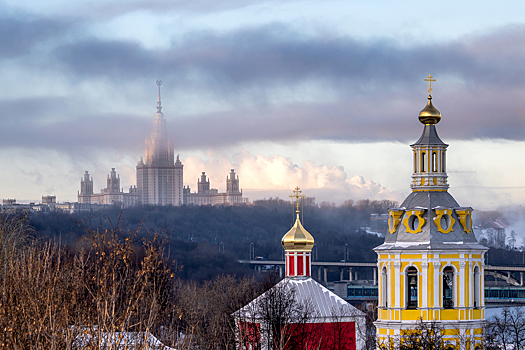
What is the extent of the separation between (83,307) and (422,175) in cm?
1638

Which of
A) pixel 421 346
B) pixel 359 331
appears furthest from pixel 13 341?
pixel 359 331

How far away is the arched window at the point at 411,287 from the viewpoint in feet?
99.5

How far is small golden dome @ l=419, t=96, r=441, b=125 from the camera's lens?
31.9m

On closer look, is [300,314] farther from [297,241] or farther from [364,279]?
[364,279]

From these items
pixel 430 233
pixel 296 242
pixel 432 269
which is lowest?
pixel 432 269

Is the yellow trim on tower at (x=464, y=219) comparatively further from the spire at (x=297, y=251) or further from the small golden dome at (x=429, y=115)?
the spire at (x=297, y=251)

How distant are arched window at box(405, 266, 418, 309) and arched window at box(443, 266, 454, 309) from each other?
0.91 metres

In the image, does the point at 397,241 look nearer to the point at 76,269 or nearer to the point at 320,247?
the point at 76,269

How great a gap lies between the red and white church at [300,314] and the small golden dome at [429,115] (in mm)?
7804

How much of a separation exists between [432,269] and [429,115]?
536 cm

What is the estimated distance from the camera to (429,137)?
104 ft

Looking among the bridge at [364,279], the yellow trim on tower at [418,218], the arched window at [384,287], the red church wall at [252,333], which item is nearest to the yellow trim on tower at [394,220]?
the yellow trim on tower at [418,218]

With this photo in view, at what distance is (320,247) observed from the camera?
5212 inches

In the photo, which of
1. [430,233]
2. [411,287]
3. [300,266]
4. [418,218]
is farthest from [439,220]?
[300,266]
